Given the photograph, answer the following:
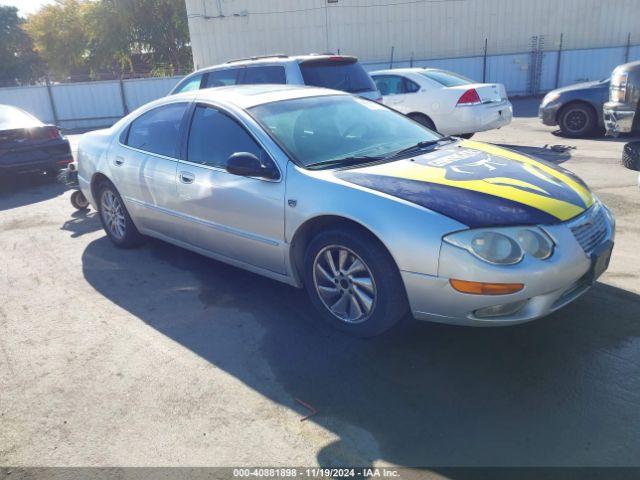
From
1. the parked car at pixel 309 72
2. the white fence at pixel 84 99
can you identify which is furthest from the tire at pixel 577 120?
the white fence at pixel 84 99

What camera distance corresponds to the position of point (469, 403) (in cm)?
286

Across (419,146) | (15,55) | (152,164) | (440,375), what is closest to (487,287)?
(440,375)

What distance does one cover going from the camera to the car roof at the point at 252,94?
4320 mm

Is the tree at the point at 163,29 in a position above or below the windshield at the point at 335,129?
above

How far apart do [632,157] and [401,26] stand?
695 inches

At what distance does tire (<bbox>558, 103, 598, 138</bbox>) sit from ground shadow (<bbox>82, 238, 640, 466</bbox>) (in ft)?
24.7

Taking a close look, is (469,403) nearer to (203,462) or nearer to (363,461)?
(363,461)

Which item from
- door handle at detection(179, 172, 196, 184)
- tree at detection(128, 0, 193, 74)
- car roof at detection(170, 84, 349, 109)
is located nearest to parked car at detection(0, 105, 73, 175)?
car roof at detection(170, 84, 349, 109)

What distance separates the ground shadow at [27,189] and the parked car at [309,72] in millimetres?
3389

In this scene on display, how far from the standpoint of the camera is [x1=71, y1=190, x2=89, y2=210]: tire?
23.3 feet

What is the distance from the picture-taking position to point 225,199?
4062 millimetres

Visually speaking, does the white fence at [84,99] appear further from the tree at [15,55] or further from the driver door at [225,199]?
the tree at [15,55]

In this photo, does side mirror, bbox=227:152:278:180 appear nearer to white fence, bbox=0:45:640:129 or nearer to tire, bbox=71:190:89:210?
tire, bbox=71:190:89:210

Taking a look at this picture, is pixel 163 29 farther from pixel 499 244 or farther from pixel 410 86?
pixel 499 244
